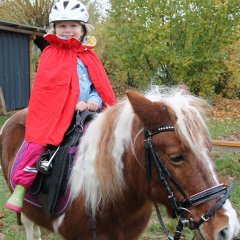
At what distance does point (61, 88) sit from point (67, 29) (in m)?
0.58

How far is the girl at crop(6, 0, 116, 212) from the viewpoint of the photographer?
9.12 feet

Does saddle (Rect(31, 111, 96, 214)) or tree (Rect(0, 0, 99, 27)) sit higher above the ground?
tree (Rect(0, 0, 99, 27))

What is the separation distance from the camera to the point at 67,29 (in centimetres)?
318

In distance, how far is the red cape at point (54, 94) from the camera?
2.79m

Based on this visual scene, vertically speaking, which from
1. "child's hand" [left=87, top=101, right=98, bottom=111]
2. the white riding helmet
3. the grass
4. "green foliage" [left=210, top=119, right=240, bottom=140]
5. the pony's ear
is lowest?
"green foliage" [left=210, top=119, right=240, bottom=140]

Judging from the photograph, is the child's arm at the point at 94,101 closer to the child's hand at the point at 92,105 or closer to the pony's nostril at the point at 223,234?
the child's hand at the point at 92,105

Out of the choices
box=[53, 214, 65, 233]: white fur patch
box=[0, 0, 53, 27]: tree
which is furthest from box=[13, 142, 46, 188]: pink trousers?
box=[0, 0, 53, 27]: tree

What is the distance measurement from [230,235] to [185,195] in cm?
28

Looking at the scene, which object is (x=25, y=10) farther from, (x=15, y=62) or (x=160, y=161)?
(x=160, y=161)

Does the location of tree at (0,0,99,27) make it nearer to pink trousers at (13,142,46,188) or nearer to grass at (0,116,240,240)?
grass at (0,116,240,240)

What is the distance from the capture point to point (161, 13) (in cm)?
1327

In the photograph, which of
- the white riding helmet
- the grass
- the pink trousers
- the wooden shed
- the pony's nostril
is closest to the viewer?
the pony's nostril

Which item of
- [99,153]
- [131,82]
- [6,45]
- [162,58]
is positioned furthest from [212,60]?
[99,153]

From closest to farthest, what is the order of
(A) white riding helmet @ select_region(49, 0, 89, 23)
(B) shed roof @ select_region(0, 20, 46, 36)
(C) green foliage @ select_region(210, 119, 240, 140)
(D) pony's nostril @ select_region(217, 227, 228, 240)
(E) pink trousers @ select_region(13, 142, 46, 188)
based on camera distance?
(D) pony's nostril @ select_region(217, 227, 228, 240) → (E) pink trousers @ select_region(13, 142, 46, 188) → (A) white riding helmet @ select_region(49, 0, 89, 23) → (C) green foliage @ select_region(210, 119, 240, 140) → (B) shed roof @ select_region(0, 20, 46, 36)
